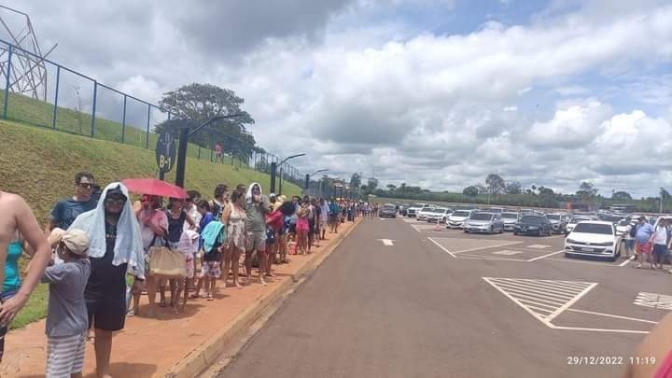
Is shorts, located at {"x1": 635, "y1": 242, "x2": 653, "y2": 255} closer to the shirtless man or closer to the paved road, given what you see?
the paved road

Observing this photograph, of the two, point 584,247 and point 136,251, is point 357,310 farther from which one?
point 584,247

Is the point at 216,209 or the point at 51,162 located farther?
the point at 51,162

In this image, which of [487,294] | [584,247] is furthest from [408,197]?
[487,294]

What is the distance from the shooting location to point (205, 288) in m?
9.43

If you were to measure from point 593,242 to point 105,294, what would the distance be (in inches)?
822

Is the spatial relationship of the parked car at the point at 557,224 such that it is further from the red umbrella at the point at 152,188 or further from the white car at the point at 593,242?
the red umbrella at the point at 152,188

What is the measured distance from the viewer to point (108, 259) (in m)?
4.84

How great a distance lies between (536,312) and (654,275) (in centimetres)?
988

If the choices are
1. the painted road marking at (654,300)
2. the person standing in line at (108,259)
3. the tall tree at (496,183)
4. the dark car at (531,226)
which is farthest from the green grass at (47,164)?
the tall tree at (496,183)

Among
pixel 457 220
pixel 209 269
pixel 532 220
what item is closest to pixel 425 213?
pixel 457 220

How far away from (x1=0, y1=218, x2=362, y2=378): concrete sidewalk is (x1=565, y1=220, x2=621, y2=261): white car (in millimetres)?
16555

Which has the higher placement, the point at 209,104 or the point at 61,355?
the point at 209,104

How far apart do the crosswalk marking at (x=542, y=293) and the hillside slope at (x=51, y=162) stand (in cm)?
932

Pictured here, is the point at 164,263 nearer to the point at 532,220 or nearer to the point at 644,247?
the point at 644,247
